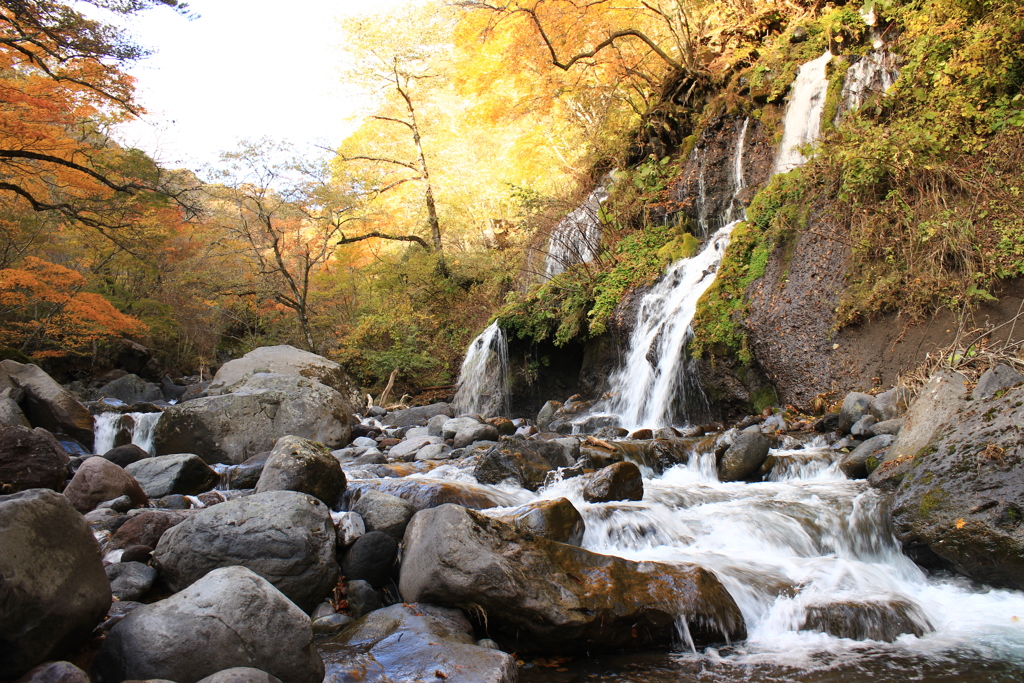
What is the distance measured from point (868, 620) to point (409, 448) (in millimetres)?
5930

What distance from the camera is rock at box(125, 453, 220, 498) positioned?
17.8 ft

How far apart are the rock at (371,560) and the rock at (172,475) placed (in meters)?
2.63

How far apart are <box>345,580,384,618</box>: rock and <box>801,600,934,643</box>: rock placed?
254 centimetres

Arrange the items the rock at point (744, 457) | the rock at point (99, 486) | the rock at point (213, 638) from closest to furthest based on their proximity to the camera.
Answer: the rock at point (213, 638) < the rock at point (99, 486) < the rock at point (744, 457)

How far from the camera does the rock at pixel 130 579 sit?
11.0 feet

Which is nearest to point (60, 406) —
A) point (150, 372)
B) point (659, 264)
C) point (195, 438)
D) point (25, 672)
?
point (195, 438)

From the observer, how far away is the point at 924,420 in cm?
468

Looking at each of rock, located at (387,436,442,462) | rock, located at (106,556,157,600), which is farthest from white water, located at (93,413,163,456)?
rock, located at (106,556,157,600)

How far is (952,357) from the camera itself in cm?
528

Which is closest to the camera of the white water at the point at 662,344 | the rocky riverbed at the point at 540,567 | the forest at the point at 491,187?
the rocky riverbed at the point at 540,567

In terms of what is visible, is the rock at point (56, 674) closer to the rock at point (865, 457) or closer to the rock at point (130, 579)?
the rock at point (130, 579)

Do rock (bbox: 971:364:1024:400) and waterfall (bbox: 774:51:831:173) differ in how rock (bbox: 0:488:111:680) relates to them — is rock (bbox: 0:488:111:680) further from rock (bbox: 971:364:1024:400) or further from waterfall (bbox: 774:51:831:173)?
waterfall (bbox: 774:51:831:173)

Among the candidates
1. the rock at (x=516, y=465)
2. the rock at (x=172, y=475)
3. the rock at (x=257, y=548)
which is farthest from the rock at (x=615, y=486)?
the rock at (x=172, y=475)

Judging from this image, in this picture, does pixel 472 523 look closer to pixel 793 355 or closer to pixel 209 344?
pixel 793 355
